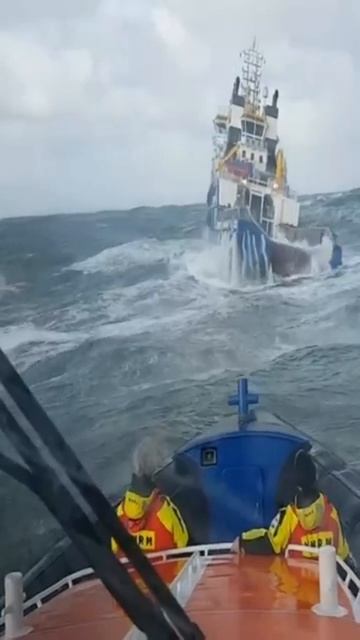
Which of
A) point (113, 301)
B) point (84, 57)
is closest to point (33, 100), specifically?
point (84, 57)

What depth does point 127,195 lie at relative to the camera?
5.67ft

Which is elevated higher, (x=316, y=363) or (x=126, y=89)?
(x=126, y=89)

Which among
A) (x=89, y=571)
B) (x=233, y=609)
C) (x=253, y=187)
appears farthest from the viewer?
(x=253, y=187)

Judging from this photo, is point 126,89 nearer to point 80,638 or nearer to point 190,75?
point 190,75

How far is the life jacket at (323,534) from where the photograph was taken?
1767 millimetres

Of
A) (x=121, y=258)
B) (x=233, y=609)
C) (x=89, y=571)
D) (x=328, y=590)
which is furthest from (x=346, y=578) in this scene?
(x=121, y=258)

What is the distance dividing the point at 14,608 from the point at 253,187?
0.89 meters

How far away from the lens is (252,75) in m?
1.75

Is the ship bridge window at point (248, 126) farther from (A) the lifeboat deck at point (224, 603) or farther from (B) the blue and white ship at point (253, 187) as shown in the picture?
(A) the lifeboat deck at point (224, 603)

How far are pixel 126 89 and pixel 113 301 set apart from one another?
0.39 meters

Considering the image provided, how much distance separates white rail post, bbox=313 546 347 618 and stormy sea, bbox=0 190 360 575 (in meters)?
0.21

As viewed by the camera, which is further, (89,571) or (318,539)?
(318,539)

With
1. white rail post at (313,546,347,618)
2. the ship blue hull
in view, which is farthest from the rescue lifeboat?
the ship blue hull

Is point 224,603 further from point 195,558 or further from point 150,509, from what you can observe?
point 150,509
